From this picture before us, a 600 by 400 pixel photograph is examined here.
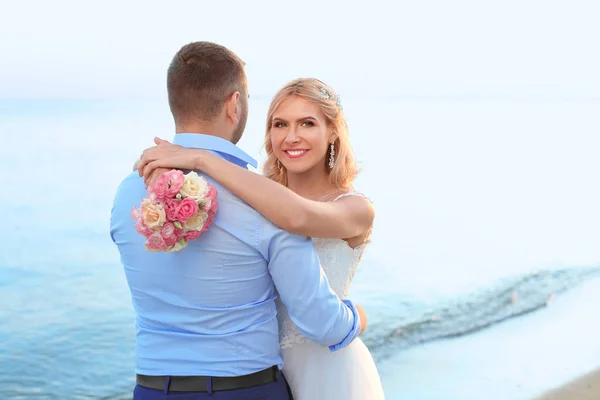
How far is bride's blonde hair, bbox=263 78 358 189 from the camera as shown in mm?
2994

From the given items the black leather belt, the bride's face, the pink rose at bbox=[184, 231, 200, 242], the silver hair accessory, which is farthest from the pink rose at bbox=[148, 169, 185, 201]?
the silver hair accessory

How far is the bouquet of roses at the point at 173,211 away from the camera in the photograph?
195 centimetres

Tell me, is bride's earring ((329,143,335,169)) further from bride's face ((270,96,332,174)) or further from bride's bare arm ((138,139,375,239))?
bride's bare arm ((138,139,375,239))

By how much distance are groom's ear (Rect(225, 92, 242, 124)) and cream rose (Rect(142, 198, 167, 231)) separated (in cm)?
37

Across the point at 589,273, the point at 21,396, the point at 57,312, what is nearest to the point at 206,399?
the point at 21,396

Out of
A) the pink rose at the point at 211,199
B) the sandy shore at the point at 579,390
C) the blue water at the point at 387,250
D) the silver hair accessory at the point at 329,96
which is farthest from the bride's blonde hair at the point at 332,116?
the sandy shore at the point at 579,390

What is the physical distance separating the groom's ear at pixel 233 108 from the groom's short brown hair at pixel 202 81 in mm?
14

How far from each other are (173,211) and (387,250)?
34.4 feet

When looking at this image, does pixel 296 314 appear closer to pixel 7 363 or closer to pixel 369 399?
pixel 369 399

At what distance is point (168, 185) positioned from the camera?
6.51ft

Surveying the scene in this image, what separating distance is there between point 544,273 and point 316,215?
8.61 metres

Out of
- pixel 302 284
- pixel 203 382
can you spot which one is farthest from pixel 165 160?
pixel 203 382

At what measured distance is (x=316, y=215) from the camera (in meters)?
2.22

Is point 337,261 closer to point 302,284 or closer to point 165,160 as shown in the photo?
point 302,284
